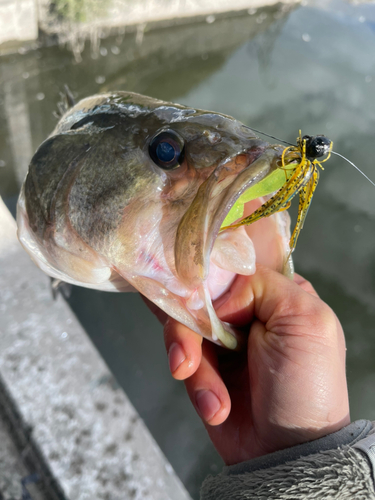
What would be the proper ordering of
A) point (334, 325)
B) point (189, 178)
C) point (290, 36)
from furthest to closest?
point (290, 36)
point (334, 325)
point (189, 178)

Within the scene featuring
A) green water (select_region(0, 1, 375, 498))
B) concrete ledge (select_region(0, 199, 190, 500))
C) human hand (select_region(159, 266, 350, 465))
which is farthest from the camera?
green water (select_region(0, 1, 375, 498))

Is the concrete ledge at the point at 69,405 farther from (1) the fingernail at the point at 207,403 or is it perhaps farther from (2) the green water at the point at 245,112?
(1) the fingernail at the point at 207,403

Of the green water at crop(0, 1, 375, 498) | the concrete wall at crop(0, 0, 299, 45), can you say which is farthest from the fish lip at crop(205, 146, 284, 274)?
the concrete wall at crop(0, 0, 299, 45)

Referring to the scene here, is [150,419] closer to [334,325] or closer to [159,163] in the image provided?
[334,325]

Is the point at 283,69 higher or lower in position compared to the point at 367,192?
higher

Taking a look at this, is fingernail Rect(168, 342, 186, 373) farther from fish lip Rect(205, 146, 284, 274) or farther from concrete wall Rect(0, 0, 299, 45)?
concrete wall Rect(0, 0, 299, 45)

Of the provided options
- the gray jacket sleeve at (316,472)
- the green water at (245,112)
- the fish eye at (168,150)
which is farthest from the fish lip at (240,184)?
the green water at (245,112)

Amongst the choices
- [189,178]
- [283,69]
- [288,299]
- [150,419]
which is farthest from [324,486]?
[283,69]

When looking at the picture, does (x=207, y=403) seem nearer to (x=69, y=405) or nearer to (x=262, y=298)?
(x=262, y=298)
